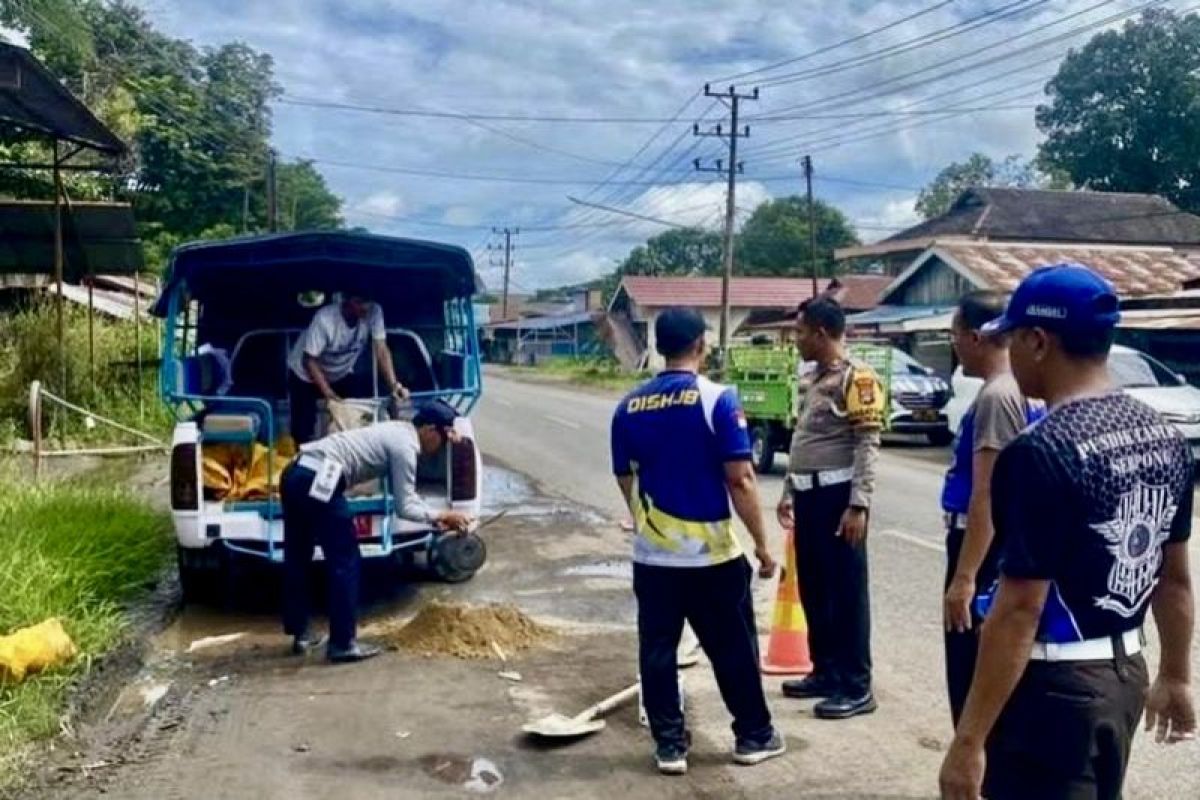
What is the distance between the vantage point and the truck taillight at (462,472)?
8875mm

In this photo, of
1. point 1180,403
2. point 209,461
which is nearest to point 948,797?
point 209,461

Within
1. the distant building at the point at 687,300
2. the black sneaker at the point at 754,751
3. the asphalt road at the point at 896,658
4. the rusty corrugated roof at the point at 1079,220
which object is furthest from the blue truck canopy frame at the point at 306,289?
the distant building at the point at 687,300

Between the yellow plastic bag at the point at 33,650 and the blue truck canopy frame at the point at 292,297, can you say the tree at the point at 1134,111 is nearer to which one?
the blue truck canopy frame at the point at 292,297

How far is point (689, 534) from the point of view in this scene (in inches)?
211

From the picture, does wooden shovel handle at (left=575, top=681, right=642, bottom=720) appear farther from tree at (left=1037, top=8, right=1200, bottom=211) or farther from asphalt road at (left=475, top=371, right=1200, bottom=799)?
tree at (left=1037, top=8, right=1200, bottom=211)

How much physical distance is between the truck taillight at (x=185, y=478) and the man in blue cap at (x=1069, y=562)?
6329 millimetres

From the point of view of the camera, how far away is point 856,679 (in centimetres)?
616

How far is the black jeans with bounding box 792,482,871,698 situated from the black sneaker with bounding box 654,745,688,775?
3.64 feet

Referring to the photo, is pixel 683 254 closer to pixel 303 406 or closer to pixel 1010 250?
pixel 1010 250

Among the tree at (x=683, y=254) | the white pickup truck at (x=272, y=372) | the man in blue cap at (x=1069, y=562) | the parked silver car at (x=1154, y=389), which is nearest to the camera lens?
the man in blue cap at (x=1069, y=562)

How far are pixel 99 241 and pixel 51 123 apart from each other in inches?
237

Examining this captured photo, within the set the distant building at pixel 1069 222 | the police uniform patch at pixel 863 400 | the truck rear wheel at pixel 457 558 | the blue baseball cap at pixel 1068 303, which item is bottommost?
the truck rear wheel at pixel 457 558

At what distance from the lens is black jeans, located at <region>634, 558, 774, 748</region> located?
5414 mm

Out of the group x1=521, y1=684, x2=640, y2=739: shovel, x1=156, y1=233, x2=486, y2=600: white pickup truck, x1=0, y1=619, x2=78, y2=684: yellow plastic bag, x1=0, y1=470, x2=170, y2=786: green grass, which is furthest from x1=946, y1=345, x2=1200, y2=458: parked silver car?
x1=0, y1=619, x2=78, y2=684: yellow plastic bag
